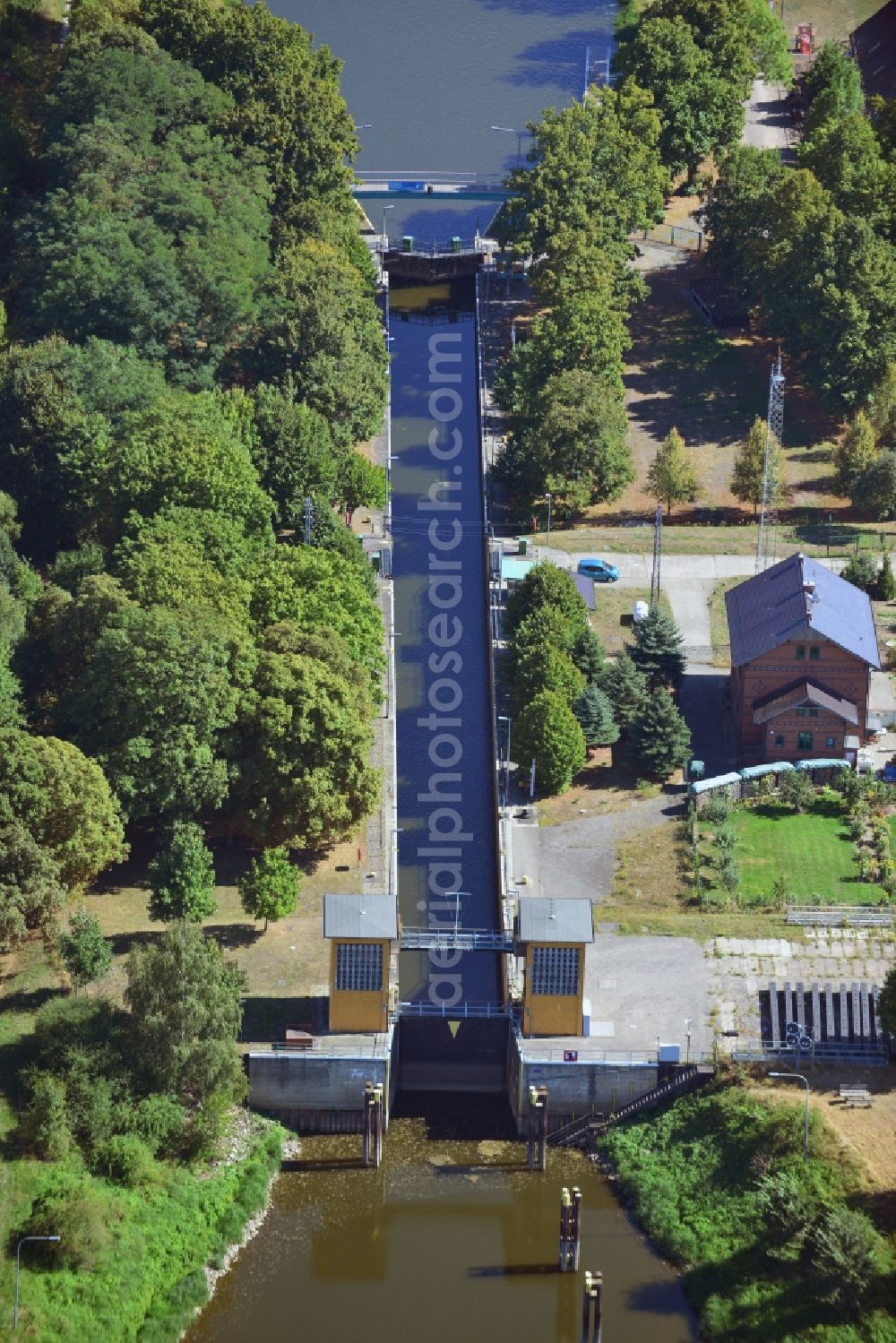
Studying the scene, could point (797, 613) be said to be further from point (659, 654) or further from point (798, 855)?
point (798, 855)

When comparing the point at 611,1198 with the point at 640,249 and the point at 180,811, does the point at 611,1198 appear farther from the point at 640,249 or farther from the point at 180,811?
the point at 640,249

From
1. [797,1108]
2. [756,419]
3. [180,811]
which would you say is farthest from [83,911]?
[756,419]

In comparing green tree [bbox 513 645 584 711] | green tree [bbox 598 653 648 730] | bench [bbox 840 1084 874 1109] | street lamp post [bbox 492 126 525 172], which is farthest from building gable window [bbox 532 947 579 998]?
street lamp post [bbox 492 126 525 172]

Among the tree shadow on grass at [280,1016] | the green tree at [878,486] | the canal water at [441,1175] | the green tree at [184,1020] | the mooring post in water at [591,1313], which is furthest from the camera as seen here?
the green tree at [878,486]

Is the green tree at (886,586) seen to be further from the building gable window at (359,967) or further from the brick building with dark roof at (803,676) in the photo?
the building gable window at (359,967)

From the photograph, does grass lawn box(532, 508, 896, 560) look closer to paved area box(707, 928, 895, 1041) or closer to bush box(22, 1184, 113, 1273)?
paved area box(707, 928, 895, 1041)

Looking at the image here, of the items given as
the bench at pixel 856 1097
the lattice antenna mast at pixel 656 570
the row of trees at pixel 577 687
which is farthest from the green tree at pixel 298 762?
the bench at pixel 856 1097
